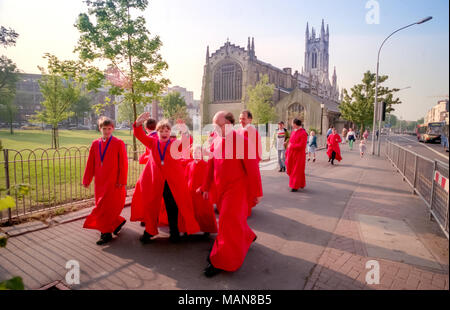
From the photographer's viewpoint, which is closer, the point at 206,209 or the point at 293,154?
the point at 206,209

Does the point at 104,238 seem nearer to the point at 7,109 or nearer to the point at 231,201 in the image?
the point at 231,201

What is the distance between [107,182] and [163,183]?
36.0 inches

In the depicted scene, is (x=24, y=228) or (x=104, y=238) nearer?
(x=104, y=238)

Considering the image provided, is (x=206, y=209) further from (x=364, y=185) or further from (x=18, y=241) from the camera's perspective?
(x=364, y=185)

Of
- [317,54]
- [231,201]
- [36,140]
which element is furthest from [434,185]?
[317,54]

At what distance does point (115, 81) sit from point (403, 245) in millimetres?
12048

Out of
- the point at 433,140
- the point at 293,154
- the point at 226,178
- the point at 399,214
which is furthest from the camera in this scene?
the point at 433,140

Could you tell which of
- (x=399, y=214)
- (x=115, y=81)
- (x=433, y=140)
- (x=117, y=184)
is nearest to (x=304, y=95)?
(x=433, y=140)

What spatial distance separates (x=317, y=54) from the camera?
79438 mm

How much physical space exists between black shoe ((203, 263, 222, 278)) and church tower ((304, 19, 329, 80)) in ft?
271

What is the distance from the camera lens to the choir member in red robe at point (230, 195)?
3.30 m

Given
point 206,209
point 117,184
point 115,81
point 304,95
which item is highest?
point 304,95

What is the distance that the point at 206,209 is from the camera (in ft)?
14.9

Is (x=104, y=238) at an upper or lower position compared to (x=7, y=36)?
lower
